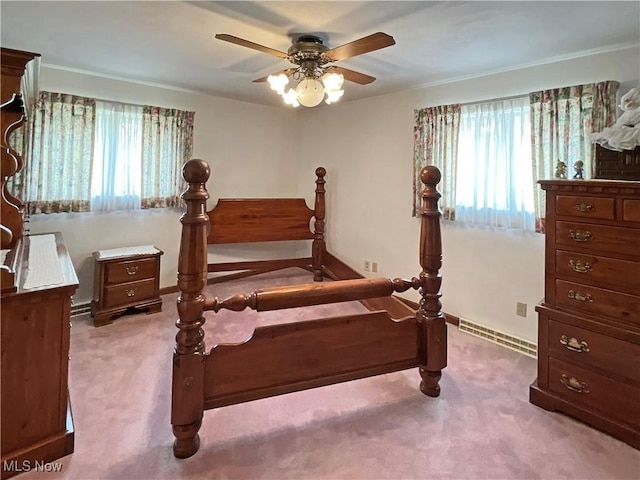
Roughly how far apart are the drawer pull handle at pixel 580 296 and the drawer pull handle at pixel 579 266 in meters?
0.13

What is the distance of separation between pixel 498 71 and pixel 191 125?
3117 millimetres

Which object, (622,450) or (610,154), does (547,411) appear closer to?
(622,450)

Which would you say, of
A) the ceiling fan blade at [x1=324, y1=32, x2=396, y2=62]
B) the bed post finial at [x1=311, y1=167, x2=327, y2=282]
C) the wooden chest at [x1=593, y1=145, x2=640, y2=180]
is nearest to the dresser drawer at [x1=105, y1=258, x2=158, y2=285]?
the bed post finial at [x1=311, y1=167, x2=327, y2=282]

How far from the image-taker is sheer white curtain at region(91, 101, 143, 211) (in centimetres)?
379

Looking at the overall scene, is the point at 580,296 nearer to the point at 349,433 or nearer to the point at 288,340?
the point at 349,433

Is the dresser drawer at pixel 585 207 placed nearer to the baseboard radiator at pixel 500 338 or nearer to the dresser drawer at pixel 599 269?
the dresser drawer at pixel 599 269

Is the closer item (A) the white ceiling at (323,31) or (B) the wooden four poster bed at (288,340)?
(B) the wooden four poster bed at (288,340)

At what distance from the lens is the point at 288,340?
2104mm

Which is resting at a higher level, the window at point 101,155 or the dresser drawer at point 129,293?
the window at point 101,155

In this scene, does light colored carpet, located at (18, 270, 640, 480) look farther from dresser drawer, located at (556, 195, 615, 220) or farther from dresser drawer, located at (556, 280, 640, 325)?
dresser drawer, located at (556, 195, 615, 220)

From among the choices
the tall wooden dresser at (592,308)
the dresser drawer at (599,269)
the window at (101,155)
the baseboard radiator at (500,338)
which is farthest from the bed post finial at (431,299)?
the window at (101,155)

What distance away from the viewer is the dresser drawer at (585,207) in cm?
208

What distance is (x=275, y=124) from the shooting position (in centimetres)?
527

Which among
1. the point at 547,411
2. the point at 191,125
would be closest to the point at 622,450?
the point at 547,411
